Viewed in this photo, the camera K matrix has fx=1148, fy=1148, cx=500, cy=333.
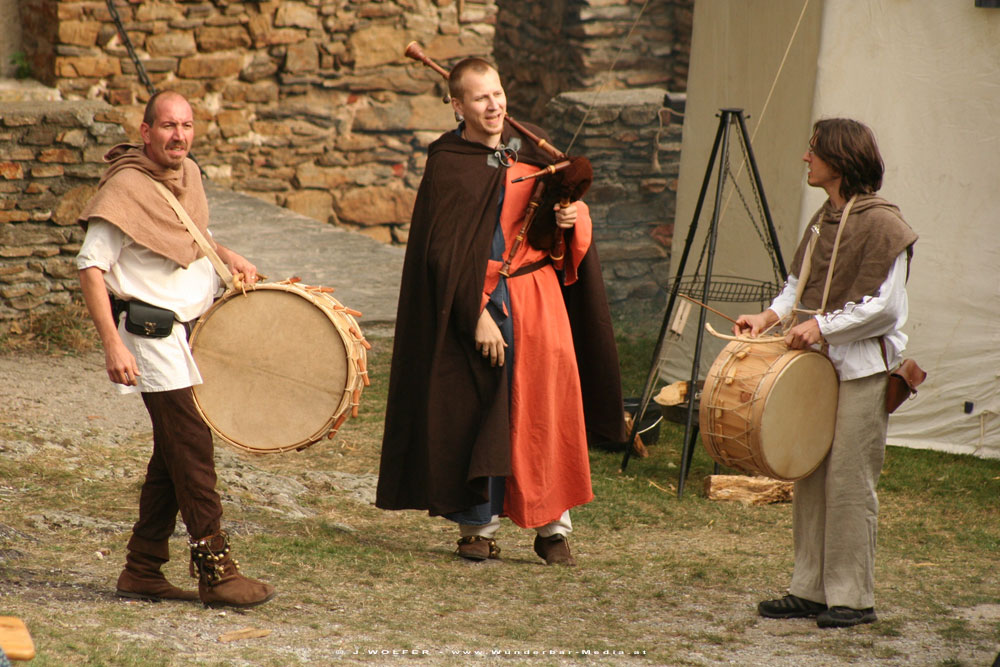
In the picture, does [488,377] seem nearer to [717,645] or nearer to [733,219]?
[717,645]

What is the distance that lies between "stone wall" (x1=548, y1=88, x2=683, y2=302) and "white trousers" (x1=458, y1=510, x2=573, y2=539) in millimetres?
5307

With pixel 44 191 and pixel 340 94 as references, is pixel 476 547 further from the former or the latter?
pixel 340 94

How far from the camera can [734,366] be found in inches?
144

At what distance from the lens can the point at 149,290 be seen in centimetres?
330

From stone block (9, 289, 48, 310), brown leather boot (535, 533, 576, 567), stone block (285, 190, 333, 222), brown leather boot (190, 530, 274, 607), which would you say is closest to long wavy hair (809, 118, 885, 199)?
brown leather boot (535, 533, 576, 567)

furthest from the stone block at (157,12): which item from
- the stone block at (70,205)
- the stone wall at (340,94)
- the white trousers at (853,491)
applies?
the white trousers at (853,491)

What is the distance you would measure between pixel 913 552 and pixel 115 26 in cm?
694

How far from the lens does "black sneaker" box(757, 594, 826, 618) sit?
3.70m

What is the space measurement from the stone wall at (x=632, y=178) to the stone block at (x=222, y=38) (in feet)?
8.93

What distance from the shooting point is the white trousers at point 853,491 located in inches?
139

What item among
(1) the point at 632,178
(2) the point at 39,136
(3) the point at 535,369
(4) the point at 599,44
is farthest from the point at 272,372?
(4) the point at 599,44

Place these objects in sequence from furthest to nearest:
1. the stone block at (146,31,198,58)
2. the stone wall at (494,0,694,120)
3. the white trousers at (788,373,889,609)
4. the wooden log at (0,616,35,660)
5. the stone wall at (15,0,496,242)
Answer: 1. the stone wall at (494,0,694,120)
2. the stone block at (146,31,198,58)
3. the stone wall at (15,0,496,242)
4. the white trousers at (788,373,889,609)
5. the wooden log at (0,616,35,660)

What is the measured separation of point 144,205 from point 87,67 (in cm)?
602

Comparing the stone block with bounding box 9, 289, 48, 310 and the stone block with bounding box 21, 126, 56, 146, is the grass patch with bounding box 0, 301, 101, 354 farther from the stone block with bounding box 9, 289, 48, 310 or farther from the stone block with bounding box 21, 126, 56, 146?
the stone block with bounding box 21, 126, 56, 146
